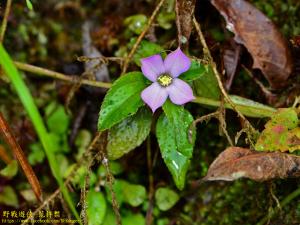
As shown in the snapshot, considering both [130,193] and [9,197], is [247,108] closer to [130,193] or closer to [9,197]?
[130,193]

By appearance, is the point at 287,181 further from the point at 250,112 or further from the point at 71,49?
the point at 71,49

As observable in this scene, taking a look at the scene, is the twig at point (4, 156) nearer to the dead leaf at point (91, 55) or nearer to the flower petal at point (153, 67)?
the dead leaf at point (91, 55)

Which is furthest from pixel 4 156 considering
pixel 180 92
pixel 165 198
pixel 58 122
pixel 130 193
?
pixel 180 92

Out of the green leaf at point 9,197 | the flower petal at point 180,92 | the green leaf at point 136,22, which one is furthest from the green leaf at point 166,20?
the green leaf at point 9,197

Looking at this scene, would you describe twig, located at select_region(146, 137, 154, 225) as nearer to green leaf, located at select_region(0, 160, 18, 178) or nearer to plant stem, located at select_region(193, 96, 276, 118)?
plant stem, located at select_region(193, 96, 276, 118)

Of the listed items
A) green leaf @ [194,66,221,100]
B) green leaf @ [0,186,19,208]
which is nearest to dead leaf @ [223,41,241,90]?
green leaf @ [194,66,221,100]

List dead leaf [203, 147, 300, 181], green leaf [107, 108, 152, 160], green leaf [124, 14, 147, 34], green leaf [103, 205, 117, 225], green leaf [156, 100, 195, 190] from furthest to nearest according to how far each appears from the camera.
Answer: green leaf [124, 14, 147, 34] → green leaf [103, 205, 117, 225] → green leaf [107, 108, 152, 160] → green leaf [156, 100, 195, 190] → dead leaf [203, 147, 300, 181]

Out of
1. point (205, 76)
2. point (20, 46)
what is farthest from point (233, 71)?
point (20, 46)
